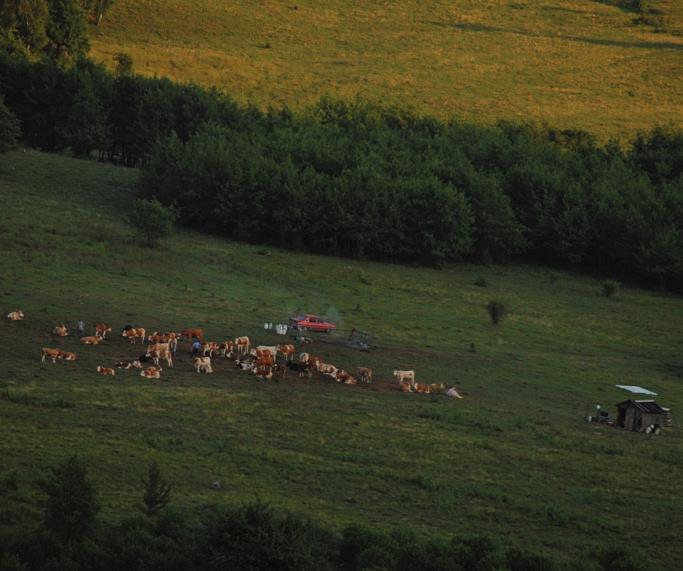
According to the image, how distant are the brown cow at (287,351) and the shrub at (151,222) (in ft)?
73.5

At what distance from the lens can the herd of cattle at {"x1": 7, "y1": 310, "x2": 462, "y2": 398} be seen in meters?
45.4

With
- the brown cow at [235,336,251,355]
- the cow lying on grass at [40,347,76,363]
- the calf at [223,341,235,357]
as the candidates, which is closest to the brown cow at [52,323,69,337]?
the cow lying on grass at [40,347,76,363]

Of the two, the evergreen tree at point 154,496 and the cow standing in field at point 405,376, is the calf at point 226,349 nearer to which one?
the cow standing in field at point 405,376

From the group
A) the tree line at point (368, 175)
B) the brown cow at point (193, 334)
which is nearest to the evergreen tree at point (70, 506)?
the brown cow at point (193, 334)

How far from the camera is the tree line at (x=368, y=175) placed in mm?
81188

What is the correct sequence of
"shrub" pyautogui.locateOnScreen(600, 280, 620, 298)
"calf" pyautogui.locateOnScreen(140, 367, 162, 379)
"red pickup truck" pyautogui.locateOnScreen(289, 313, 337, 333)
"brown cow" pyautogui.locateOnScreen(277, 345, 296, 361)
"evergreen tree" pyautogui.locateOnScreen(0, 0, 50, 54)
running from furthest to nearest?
"evergreen tree" pyautogui.locateOnScreen(0, 0, 50, 54) → "shrub" pyautogui.locateOnScreen(600, 280, 620, 298) → "red pickup truck" pyautogui.locateOnScreen(289, 313, 337, 333) → "brown cow" pyautogui.locateOnScreen(277, 345, 296, 361) → "calf" pyautogui.locateOnScreen(140, 367, 162, 379)

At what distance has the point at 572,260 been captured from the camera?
286ft

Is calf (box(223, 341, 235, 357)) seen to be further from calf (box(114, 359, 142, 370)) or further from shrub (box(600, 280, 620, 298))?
shrub (box(600, 280, 620, 298))

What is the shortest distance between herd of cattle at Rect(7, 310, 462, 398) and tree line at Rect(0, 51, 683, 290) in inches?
1209

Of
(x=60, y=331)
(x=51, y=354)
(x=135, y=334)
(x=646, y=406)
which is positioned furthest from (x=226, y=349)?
(x=646, y=406)

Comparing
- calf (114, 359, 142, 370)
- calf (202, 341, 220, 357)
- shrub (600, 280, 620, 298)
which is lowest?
calf (114, 359, 142, 370)

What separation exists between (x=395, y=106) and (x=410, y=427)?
79219 millimetres

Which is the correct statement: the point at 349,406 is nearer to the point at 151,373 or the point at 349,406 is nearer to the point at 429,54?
the point at 151,373

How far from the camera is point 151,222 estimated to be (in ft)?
229
